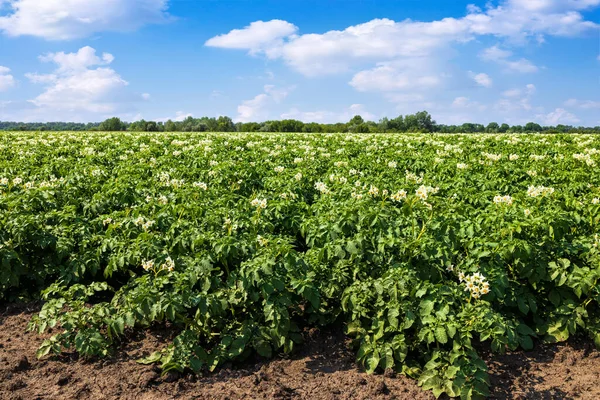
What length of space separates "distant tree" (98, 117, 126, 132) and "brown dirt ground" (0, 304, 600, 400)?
7817 centimetres

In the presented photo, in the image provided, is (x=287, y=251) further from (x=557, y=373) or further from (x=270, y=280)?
(x=557, y=373)

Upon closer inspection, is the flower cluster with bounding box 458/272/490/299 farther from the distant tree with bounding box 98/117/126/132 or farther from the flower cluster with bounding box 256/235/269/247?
the distant tree with bounding box 98/117/126/132

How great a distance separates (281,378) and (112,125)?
8149 cm

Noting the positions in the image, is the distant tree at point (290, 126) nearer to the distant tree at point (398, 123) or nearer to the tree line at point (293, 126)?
the tree line at point (293, 126)

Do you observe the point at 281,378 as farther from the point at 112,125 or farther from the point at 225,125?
the point at 112,125

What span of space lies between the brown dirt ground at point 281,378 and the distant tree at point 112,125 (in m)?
78.2

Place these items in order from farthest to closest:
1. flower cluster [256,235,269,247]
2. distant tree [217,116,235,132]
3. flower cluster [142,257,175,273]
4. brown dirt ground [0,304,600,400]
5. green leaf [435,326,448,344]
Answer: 1. distant tree [217,116,235,132]
2. flower cluster [256,235,269,247]
3. flower cluster [142,257,175,273]
4. brown dirt ground [0,304,600,400]
5. green leaf [435,326,448,344]

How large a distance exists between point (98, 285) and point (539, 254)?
501cm

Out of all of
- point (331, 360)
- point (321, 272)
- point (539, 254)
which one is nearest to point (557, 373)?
point (539, 254)

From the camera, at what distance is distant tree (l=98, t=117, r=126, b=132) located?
7593 centimetres

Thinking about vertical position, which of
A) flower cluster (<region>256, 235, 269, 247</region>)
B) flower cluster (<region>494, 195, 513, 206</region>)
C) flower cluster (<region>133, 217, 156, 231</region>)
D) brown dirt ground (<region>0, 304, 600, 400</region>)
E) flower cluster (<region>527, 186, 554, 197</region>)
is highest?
flower cluster (<region>527, 186, 554, 197</region>)

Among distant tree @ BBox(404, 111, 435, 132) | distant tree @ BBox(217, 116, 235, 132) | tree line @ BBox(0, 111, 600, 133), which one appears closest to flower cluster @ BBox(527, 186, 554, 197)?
tree line @ BBox(0, 111, 600, 133)

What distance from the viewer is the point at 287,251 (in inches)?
184

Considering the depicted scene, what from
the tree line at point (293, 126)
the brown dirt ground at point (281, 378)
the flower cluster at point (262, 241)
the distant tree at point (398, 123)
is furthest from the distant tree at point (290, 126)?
the brown dirt ground at point (281, 378)
